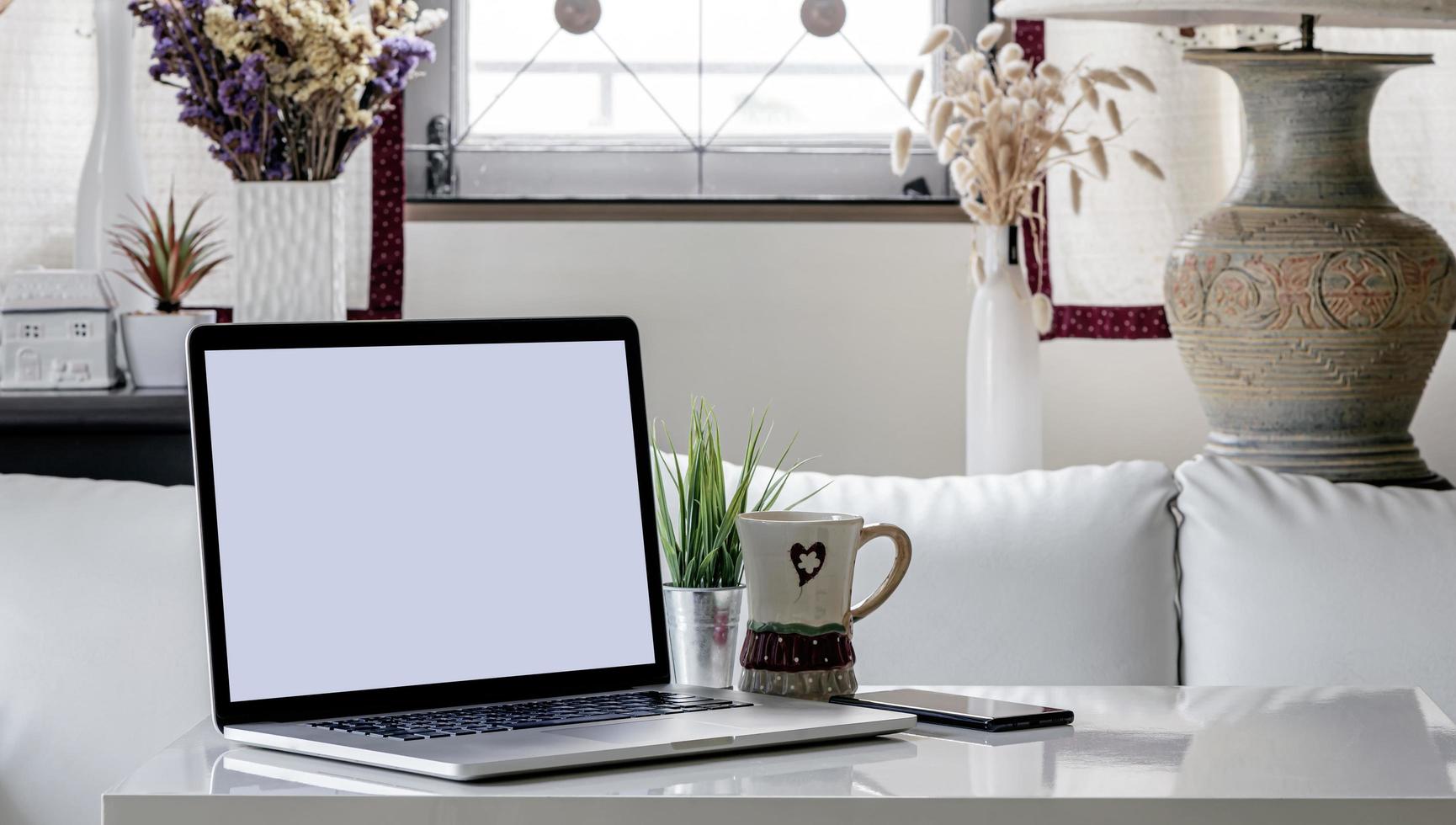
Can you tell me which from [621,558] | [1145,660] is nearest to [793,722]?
[621,558]

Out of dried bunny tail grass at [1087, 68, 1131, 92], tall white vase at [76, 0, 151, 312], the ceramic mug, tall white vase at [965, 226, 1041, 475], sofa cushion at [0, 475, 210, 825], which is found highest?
dried bunny tail grass at [1087, 68, 1131, 92]

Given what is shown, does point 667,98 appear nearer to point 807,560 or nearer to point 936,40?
point 936,40

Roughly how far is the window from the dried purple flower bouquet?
45cm

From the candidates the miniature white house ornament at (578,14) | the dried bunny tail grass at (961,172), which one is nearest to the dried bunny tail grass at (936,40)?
the dried bunny tail grass at (961,172)

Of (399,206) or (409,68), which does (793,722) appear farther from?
(399,206)

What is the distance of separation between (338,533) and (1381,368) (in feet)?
4.12

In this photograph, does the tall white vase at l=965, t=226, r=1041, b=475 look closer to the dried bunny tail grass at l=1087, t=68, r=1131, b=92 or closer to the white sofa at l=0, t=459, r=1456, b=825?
the dried bunny tail grass at l=1087, t=68, r=1131, b=92

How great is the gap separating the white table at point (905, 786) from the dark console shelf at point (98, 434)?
0.89 m

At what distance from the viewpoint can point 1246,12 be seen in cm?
169

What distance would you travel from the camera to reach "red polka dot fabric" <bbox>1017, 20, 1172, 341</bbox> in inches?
84.4

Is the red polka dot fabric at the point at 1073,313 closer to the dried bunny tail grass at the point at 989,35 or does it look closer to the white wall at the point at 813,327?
the white wall at the point at 813,327

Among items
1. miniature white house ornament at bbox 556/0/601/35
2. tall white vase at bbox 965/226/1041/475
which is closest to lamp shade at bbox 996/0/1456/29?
tall white vase at bbox 965/226/1041/475

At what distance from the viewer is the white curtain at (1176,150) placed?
201 cm

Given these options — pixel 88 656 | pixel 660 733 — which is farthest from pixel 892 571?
pixel 88 656
